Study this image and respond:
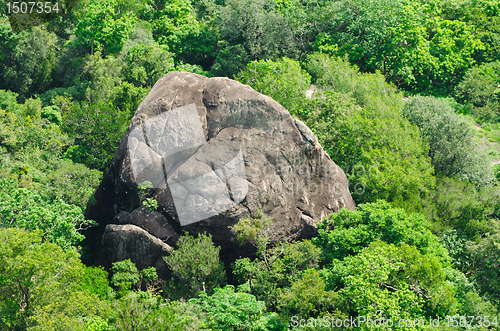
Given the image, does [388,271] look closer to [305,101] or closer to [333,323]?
[333,323]

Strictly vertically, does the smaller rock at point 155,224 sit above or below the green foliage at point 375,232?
below

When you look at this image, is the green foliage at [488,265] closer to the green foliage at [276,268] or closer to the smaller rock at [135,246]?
the green foliage at [276,268]

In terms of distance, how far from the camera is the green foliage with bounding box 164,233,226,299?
30688mm

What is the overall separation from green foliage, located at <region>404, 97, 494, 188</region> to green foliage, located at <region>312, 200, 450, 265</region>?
42.9 feet

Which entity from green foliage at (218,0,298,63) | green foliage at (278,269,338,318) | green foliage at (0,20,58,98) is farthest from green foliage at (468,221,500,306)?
green foliage at (0,20,58,98)

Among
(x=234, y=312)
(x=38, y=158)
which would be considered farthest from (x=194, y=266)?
(x=38, y=158)

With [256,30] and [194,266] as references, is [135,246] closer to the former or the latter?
[194,266]

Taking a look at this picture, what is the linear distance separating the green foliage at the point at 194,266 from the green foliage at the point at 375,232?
778 cm

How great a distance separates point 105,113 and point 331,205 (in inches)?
933

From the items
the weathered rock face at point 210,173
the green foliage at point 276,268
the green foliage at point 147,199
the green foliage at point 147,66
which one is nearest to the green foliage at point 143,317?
the green foliage at point 276,268

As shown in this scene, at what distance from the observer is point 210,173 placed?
33156 millimetres

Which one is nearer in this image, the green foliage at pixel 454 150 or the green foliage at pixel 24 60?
the green foliage at pixel 454 150

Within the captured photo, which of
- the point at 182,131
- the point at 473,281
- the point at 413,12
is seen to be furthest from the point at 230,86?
the point at 413,12

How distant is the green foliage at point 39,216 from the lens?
103 feet
